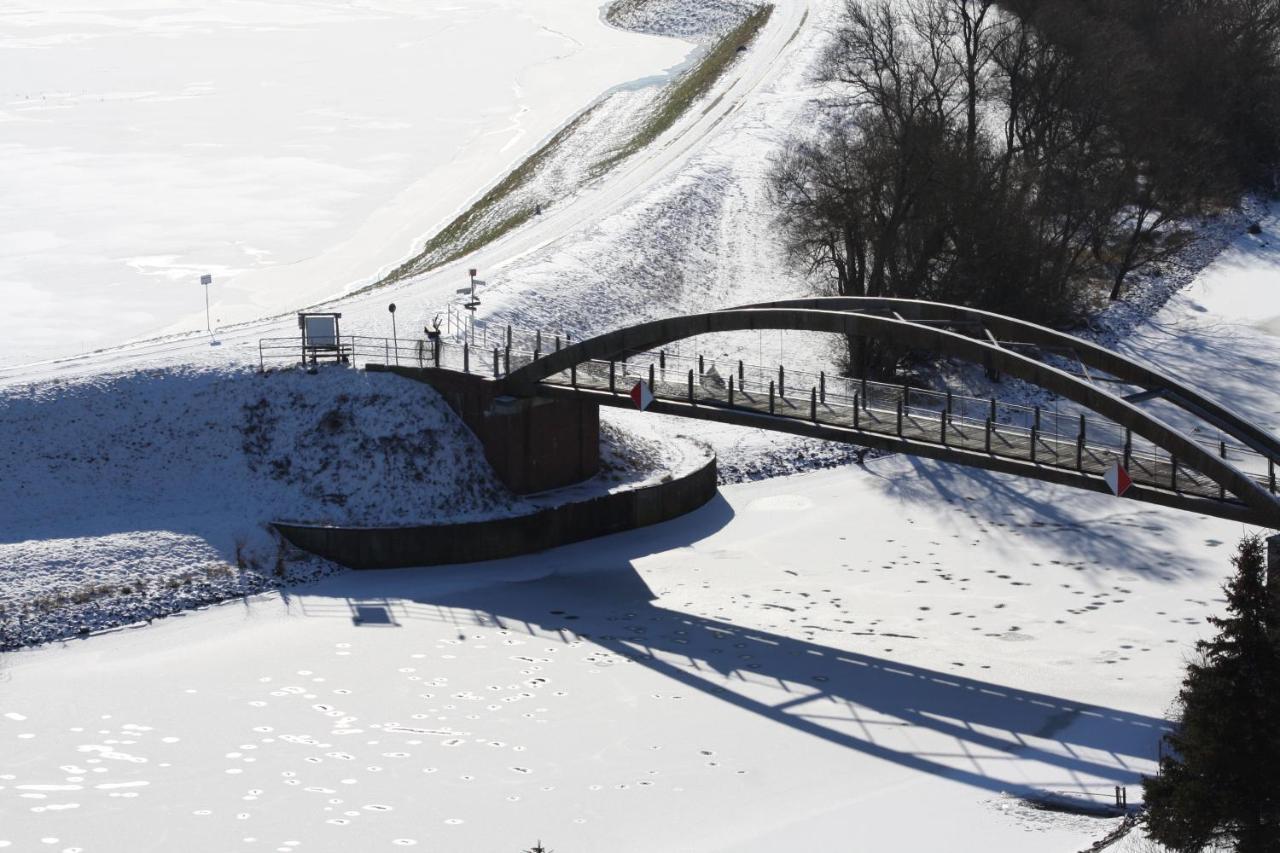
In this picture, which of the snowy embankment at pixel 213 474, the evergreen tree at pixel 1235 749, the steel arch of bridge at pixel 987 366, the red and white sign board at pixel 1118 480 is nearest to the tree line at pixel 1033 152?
the steel arch of bridge at pixel 987 366

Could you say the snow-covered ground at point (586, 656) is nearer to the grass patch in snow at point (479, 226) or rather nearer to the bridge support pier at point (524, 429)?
the bridge support pier at point (524, 429)

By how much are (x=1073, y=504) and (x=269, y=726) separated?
983 inches

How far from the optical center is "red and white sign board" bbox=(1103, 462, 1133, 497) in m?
36.7

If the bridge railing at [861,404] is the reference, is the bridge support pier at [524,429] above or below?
below

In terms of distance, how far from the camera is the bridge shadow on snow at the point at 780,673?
3347 centimetres

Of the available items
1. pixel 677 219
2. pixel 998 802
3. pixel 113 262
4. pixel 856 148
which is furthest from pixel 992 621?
pixel 113 262

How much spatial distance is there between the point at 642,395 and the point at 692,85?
58662mm

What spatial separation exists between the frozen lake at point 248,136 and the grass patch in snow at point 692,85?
4529 mm

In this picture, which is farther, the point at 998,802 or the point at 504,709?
the point at 504,709

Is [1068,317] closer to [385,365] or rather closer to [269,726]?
[385,365]

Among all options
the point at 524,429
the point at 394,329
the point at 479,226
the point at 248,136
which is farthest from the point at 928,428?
the point at 248,136

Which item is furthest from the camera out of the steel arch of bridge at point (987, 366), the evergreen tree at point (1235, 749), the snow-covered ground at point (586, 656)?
the steel arch of bridge at point (987, 366)

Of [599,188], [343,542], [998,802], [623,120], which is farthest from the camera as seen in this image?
[623,120]

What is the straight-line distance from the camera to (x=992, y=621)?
133 feet
